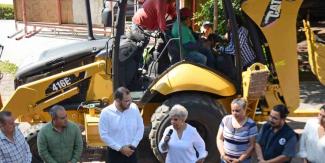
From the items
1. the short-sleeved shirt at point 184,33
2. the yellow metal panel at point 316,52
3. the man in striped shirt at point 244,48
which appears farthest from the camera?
the yellow metal panel at point 316,52

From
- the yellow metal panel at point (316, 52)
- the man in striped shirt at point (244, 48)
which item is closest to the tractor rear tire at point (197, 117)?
the man in striped shirt at point (244, 48)

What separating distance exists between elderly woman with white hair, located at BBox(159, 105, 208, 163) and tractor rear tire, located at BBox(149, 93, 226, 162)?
1232 millimetres

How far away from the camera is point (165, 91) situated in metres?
6.34

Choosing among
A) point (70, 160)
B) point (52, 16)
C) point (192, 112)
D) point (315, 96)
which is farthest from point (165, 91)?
point (52, 16)

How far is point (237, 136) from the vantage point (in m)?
5.25

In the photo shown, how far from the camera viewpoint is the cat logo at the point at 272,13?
6.54m

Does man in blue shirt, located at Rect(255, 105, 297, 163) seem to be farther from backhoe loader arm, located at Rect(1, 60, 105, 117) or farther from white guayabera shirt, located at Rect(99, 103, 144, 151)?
backhoe loader arm, located at Rect(1, 60, 105, 117)

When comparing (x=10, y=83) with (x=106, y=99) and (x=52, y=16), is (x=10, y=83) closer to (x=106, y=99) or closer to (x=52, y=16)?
(x=106, y=99)

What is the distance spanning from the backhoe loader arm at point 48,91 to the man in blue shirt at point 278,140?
2470 mm

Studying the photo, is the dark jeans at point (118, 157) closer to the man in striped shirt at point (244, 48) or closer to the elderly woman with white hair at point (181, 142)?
the elderly woman with white hair at point (181, 142)

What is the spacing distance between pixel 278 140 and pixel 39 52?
4.48m

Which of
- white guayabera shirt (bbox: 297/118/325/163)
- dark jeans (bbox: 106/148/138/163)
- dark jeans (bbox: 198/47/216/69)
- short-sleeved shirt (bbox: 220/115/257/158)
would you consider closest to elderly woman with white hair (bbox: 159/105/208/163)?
short-sleeved shirt (bbox: 220/115/257/158)

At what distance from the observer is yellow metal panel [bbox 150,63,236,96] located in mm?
6340

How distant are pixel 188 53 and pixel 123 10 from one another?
96cm
